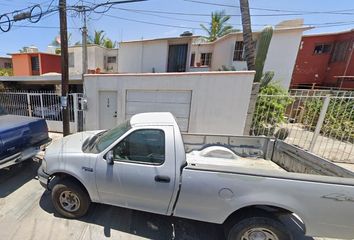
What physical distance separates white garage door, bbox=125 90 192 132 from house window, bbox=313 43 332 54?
16.8 meters

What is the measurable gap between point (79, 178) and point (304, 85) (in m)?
19.8

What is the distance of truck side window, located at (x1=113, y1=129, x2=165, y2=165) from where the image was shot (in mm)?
2424

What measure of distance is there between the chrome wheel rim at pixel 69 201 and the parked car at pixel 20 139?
1.55 meters

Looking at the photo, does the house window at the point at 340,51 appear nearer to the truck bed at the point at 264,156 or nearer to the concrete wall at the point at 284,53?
the concrete wall at the point at 284,53

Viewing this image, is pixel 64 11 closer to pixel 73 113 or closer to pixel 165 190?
pixel 73 113

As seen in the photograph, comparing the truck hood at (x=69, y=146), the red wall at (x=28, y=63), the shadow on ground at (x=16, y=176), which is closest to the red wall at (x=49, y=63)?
the red wall at (x=28, y=63)

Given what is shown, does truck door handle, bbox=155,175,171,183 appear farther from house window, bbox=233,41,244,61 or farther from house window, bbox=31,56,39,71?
house window, bbox=31,56,39,71

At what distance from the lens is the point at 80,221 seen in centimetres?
278

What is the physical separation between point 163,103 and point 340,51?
18.2 metres

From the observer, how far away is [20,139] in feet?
12.3

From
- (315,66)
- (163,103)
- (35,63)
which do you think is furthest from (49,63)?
(315,66)

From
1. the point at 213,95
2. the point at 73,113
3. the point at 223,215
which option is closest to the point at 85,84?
the point at 73,113

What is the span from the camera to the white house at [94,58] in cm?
1495

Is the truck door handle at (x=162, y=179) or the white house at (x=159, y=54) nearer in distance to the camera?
the truck door handle at (x=162, y=179)
